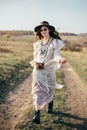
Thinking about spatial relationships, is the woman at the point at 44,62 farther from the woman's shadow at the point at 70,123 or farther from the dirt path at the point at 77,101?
the dirt path at the point at 77,101

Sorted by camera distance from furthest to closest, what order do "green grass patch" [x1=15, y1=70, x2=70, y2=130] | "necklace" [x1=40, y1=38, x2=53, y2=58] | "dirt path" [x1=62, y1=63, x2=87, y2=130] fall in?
"dirt path" [x1=62, y1=63, x2=87, y2=130], "necklace" [x1=40, y1=38, x2=53, y2=58], "green grass patch" [x1=15, y1=70, x2=70, y2=130]

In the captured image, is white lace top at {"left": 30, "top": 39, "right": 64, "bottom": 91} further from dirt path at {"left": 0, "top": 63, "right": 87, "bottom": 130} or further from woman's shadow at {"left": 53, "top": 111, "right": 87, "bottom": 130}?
dirt path at {"left": 0, "top": 63, "right": 87, "bottom": 130}

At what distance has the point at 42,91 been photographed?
988 centimetres

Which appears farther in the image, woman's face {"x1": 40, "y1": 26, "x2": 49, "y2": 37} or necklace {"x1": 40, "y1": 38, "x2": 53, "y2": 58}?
necklace {"x1": 40, "y1": 38, "x2": 53, "y2": 58}

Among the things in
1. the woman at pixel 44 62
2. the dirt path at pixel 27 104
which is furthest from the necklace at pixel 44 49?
the dirt path at pixel 27 104

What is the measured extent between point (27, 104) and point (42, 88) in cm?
239

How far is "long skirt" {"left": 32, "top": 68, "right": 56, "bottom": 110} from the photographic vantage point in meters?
9.81

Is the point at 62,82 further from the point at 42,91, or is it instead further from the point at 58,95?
the point at 42,91

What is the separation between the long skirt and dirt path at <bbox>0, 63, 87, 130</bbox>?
0.86 m

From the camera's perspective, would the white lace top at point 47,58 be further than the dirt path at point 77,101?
No

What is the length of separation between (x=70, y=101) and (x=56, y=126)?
110 inches

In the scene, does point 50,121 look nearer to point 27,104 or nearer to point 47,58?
point 47,58

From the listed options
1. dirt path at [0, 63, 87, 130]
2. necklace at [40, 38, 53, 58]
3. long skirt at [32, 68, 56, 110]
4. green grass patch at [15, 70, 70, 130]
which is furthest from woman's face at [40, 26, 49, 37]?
dirt path at [0, 63, 87, 130]

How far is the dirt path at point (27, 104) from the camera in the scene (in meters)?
10.2
